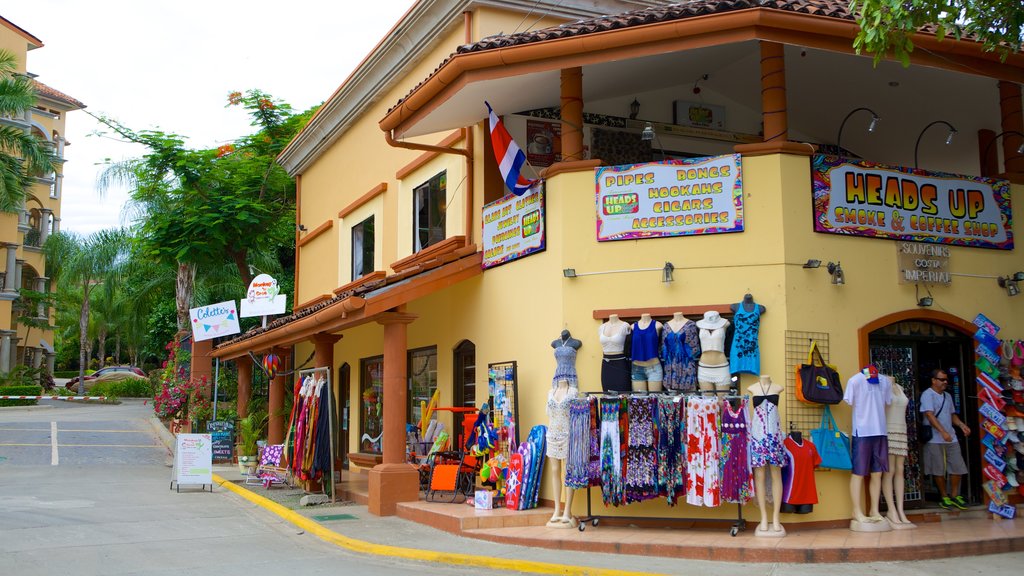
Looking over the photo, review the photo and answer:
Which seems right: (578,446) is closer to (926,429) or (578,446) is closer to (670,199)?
(670,199)

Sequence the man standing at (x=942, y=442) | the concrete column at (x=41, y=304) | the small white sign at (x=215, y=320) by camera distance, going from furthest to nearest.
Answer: the concrete column at (x=41, y=304) < the small white sign at (x=215, y=320) < the man standing at (x=942, y=442)

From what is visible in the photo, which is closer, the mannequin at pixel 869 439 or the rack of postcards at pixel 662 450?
the rack of postcards at pixel 662 450

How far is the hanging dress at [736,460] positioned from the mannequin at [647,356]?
3.49 ft

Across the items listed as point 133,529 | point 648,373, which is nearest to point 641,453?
point 648,373

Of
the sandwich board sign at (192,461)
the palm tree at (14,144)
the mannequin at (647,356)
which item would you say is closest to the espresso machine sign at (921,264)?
the mannequin at (647,356)

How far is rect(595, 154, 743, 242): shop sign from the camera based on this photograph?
10484mm

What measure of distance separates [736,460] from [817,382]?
131 cm

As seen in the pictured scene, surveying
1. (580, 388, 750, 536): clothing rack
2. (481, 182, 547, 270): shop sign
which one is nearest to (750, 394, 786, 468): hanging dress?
(580, 388, 750, 536): clothing rack

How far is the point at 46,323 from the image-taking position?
49031 millimetres

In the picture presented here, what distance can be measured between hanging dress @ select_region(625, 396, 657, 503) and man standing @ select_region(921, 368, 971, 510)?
3.54 m

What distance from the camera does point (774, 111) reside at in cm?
1053

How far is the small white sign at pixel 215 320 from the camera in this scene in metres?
20.4

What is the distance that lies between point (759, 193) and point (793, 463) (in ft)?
10.1

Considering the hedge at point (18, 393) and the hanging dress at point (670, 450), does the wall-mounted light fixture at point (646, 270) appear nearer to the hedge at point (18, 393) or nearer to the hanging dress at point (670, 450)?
the hanging dress at point (670, 450)
